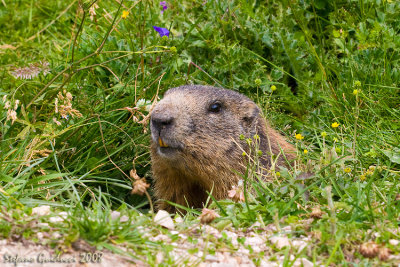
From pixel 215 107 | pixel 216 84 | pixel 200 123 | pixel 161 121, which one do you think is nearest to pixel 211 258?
pixel 161 121

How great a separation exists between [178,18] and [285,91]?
1.68m

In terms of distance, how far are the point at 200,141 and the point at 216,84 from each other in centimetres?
188

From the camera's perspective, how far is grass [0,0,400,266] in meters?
3.60

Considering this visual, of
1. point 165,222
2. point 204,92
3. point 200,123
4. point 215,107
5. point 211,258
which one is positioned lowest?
point 211,258

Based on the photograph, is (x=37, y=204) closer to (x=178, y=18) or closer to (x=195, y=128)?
(x=195, y=128)

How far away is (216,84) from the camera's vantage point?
6.64m

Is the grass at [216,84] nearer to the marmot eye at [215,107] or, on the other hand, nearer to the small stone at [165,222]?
the small stone at [165,222]

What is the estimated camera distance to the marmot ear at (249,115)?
548 centimetres

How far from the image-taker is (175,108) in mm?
4812

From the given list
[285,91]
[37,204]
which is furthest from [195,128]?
[285,91]

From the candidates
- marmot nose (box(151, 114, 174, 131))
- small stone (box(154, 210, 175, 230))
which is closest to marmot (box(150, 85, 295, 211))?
marmot nose (box(151, 114, 174, 131))

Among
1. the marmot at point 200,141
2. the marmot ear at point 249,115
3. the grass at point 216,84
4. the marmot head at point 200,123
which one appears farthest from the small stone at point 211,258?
the marmot ear at point 249,115

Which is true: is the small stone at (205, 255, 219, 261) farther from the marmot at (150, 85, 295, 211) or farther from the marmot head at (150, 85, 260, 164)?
the marmot head at (150, 85, 260, 164)

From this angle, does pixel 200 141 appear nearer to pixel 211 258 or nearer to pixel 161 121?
pixel 161 121
